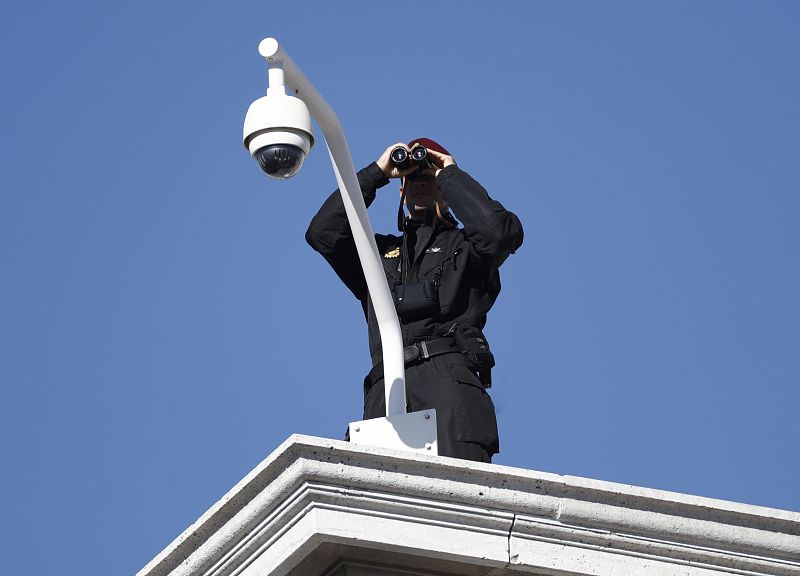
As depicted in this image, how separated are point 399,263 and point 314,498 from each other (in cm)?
314

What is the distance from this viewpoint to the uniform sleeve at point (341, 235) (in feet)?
33.5

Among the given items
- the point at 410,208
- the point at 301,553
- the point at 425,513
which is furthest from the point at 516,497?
the point at 410,208

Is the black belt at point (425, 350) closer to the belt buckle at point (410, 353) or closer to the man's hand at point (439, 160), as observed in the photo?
the belt buckle at point (410, 353)

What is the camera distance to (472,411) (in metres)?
9.47

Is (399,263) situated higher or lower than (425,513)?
higher

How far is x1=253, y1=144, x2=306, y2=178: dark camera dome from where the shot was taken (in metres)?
8.07

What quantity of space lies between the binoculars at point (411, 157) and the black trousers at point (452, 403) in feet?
3.92

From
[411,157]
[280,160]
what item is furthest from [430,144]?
[280,160]

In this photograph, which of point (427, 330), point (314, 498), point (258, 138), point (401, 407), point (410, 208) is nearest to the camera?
point (314, 498)

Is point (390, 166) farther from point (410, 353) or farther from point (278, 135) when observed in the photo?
point (278, 135)

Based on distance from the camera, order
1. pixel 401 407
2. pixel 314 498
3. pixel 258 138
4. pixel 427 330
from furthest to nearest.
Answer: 1. pixel 427 330
2. pixel 401 407
3. pixel 258 138
4. pixel 314 498

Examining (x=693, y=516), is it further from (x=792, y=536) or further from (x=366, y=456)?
(x=366, y=456)

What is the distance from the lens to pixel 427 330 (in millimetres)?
9852

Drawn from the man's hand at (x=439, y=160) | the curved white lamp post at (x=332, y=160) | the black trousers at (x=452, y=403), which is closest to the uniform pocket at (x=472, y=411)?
the black trousers at (x=452, y=403)
